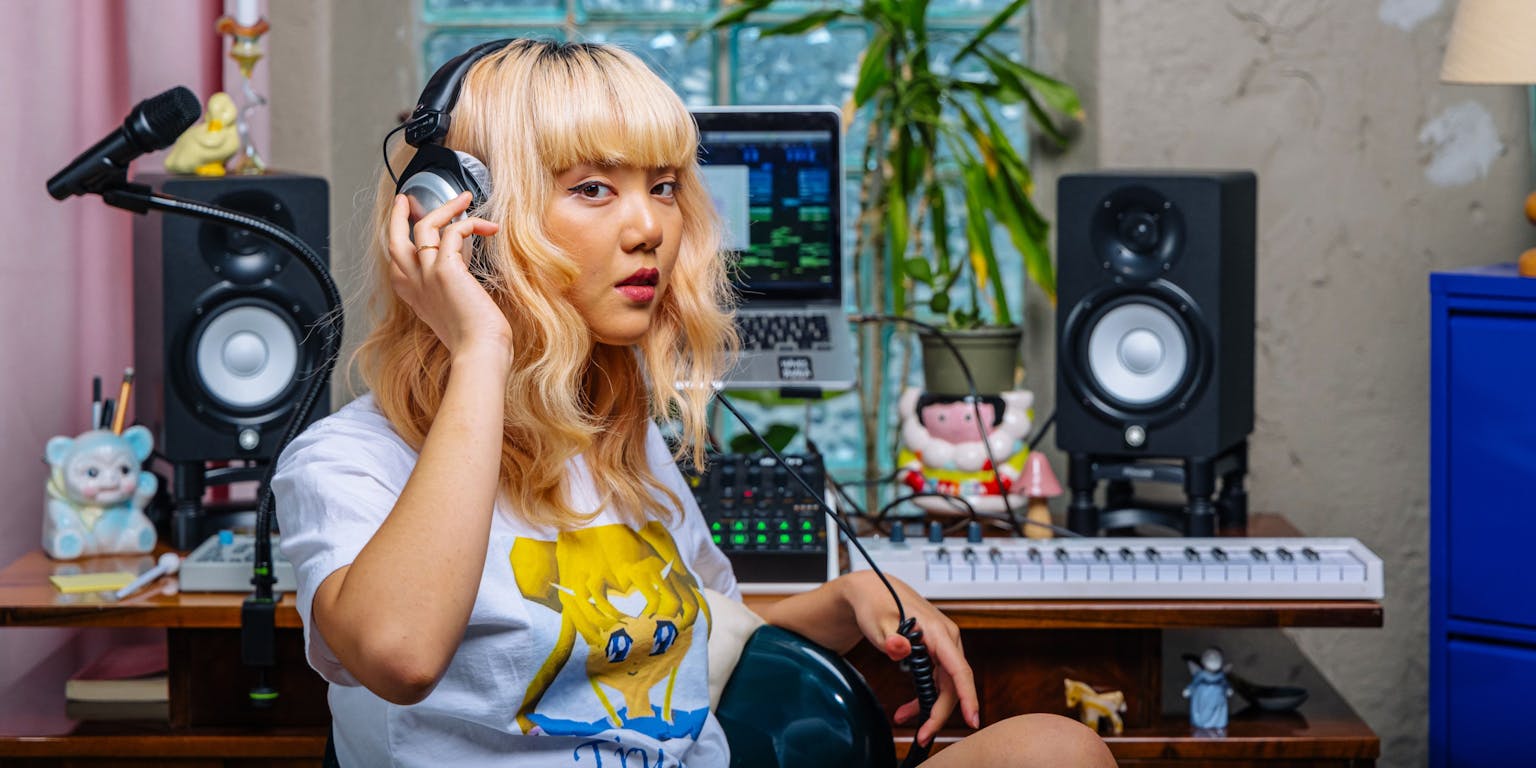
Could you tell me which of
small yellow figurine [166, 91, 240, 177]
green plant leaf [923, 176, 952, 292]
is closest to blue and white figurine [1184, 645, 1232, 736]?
green plant leaf [923, 176, 952, 292]

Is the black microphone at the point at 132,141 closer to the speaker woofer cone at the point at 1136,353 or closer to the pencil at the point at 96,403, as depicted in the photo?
the pencil at the point at 96,403

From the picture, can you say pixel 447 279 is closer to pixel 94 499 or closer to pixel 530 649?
pixel 530 649

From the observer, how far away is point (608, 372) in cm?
136

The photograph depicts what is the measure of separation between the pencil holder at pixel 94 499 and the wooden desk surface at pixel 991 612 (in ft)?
0.41

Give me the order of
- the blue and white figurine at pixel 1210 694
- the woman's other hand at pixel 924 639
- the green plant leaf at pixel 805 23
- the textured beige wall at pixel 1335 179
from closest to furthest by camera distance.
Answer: the woman's other hand at pixel 924 639 → the blue and white figurine at pixel 1210 694 → the textured beige wall at pixel 1335 179 → the green plant leaf at pixel 805 23

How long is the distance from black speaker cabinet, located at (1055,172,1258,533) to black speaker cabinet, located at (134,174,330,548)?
0.93 meters

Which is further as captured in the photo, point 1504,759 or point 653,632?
point 1504,759

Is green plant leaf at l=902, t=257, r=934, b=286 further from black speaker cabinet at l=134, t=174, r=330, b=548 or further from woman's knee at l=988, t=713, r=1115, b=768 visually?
woman's knee at l=988, t=713, r=1115, b=768

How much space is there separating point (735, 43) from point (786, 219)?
0.78 m

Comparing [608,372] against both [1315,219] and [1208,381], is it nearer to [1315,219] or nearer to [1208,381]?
[1208,381]

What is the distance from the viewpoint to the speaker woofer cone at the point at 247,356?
194 cm

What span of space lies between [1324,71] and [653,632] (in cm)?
169

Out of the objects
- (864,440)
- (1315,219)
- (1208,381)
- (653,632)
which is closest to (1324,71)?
(1315,219)

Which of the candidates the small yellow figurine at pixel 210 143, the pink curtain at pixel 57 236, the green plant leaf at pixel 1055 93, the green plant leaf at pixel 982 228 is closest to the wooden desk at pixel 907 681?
the pink curtain at pixel 57 236
